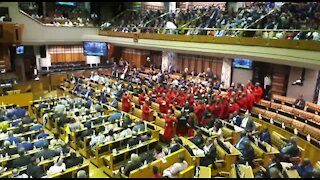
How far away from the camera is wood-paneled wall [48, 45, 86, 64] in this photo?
22391mm

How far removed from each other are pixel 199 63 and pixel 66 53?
36.9 ft

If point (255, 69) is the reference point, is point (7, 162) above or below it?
below

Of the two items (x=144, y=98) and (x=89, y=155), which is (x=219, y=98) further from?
(x=89, y=155)

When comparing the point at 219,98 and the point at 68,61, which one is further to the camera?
the point at 68,61

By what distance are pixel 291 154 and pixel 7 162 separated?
7637mm

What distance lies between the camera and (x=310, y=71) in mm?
13203

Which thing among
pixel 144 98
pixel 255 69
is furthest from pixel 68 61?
pixel 255 69

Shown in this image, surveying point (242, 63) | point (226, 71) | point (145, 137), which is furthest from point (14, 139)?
point (242, 63)

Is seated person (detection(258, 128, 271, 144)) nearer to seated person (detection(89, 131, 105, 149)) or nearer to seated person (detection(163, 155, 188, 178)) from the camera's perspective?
seated person (detection(163, 155, 188, 178))

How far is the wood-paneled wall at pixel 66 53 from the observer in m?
22.4

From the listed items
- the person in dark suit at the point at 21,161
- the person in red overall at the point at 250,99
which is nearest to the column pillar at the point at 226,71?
the person in red overall at the point at 250,99

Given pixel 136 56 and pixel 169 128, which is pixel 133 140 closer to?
pixel 169 128

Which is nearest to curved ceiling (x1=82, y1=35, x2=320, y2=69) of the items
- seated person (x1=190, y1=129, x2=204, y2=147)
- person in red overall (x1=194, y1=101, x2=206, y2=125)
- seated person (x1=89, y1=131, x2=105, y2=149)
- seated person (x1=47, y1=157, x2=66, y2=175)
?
person in red overall (x1=194, y1=101, x2=206, y2=125)

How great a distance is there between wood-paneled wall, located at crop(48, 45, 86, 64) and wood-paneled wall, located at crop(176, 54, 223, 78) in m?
8.98
